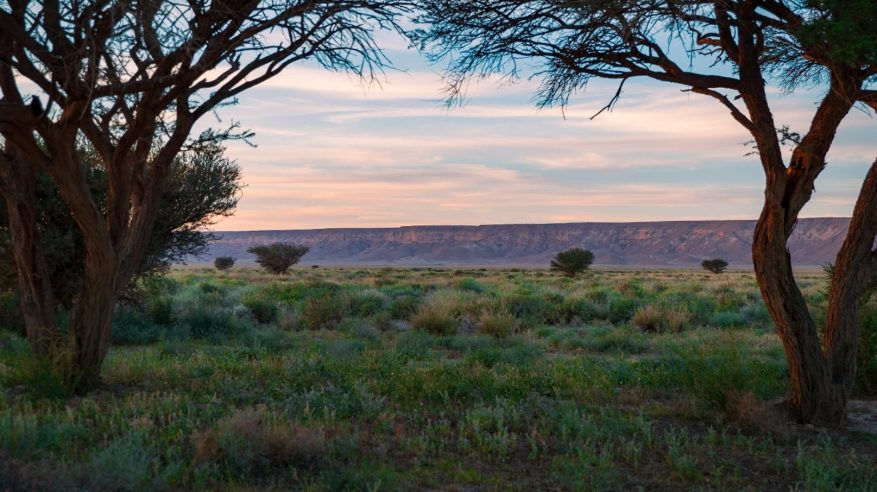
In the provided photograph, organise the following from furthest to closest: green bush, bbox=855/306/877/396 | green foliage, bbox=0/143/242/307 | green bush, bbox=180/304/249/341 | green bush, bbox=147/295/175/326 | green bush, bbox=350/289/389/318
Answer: green bush, bbox=350/289/389/318 < green bush, bbox=147/295/175/326 < green bush, bbox=180/304/249/341 < green foliage, bbox=0/143/242/307 < green bush, bbox=855/306/877/396

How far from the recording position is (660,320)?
719 inches

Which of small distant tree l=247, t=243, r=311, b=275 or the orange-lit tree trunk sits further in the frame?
small distant tree l=247, t=243, r=311, b=275

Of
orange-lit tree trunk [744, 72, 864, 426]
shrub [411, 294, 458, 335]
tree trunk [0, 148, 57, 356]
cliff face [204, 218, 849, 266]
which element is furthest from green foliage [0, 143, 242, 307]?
cliff face [204, 218, 849, 266]

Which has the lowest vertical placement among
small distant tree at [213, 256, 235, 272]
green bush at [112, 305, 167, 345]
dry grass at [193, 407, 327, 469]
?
small distant tree at [213, 256, 235, 272]

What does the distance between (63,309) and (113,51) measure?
7590 millimetres

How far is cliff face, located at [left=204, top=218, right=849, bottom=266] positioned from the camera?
144750 mm

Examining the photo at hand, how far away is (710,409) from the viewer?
8.45 m

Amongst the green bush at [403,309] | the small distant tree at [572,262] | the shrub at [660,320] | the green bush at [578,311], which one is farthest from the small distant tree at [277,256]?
the shrub at [660,320]

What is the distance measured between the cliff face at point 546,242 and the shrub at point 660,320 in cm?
12631

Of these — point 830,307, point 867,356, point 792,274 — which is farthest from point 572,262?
point 792,274

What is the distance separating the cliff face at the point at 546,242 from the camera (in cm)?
14475

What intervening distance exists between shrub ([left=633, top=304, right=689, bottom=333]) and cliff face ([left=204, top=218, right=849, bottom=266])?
126 m

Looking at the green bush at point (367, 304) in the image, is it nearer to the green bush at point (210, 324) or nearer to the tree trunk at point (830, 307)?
the green bush at point (210, 324)

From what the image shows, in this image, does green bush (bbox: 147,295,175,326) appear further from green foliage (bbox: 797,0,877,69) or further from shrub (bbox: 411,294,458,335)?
green foliage (bbox: 797,0,877,69)
